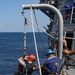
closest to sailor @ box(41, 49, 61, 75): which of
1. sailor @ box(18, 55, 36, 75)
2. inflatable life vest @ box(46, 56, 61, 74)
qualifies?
inflatable life vest @ box(46, 56, 61, 74)

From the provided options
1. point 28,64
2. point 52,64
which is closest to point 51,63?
point 52,64

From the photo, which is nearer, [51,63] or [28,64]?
[51,63]

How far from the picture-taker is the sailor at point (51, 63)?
36.0 ft

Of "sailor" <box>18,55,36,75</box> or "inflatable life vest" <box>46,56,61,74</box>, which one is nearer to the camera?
"inflatable life vest" <box>46,56,61,74</box>

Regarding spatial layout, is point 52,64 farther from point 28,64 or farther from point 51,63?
point 28,64

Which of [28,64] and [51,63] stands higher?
[51,63]

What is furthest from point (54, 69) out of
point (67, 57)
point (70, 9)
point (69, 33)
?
point (70, 9)

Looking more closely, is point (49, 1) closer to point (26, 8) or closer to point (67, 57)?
point (26, 8)

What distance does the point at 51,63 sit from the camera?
11.0 meters

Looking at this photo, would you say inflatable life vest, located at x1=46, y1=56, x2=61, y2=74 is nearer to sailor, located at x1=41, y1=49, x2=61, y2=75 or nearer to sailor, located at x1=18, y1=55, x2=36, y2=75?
sailor, located at x1=41, y1=49, x2=61, y2=75

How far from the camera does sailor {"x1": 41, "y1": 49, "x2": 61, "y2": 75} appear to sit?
1097 centimetres

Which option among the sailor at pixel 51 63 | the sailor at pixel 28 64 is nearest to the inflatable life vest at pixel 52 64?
the sailor at pixel 51 63

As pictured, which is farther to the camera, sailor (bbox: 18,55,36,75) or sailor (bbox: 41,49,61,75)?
sailor (bbox: 18,55,36,75)

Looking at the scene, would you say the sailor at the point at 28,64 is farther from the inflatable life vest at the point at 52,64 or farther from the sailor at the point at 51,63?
the inflatable life vest at the point at 52,64
